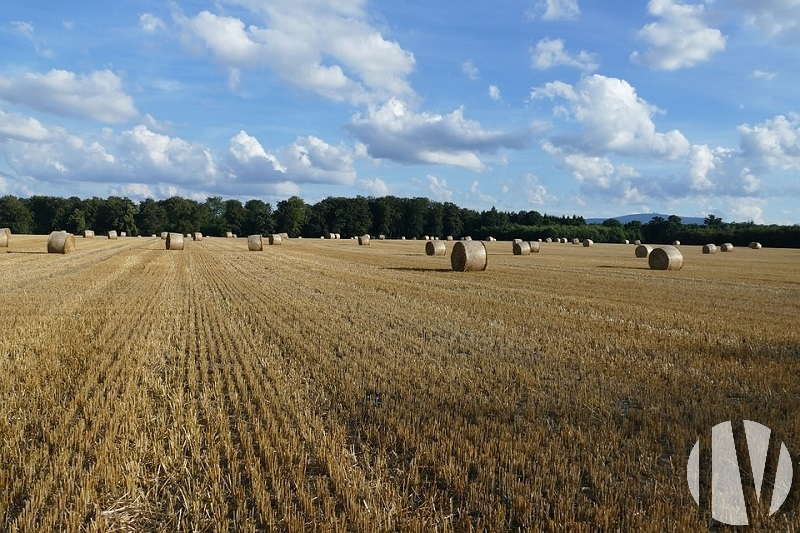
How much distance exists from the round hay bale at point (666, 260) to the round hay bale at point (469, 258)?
992 centimetres

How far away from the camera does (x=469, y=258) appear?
23.9 m

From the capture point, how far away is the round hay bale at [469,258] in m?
24.0

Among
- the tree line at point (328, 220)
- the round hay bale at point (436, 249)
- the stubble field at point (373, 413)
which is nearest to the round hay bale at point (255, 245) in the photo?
the round hay bale at point (436, 249)

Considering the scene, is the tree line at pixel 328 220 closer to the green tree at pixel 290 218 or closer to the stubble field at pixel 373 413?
the green tree at pixel 290 218

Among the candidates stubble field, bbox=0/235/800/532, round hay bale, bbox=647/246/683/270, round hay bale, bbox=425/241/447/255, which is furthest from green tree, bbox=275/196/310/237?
stubble field, bbox=0/235/800/532

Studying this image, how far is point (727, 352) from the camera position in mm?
8781

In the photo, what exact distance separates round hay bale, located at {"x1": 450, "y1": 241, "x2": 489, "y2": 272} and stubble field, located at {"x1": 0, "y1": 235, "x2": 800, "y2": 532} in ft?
36.8

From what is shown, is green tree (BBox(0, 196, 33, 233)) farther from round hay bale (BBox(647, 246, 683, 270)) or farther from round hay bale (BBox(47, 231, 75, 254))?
round hay bale (BBox(647, 246, 683, 270))

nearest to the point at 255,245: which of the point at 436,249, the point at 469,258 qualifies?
the point at 436,249

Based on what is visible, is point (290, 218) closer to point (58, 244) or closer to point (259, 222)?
point (259, 222)

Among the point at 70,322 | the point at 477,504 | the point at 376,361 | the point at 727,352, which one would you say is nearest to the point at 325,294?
the point at 70,322

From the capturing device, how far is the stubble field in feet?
13.0

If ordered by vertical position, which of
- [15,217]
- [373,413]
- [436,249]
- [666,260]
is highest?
[15,217]

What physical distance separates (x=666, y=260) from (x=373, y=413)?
25.9 m
